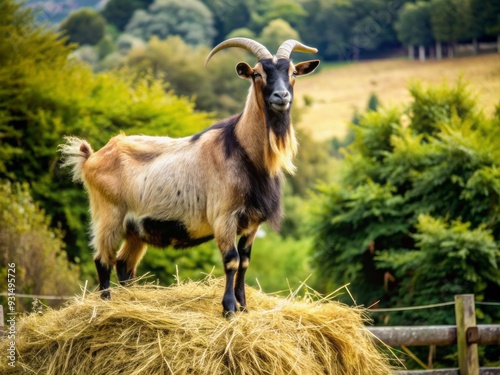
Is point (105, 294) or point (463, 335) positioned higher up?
point (105, 294)

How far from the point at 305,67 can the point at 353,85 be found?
126ft

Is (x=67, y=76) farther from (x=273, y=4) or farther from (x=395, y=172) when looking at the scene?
(x=273, y=4)

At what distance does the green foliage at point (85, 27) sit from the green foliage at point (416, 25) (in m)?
26.2

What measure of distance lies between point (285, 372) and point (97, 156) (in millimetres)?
3036

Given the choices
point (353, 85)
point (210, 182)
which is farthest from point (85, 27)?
point (210, 182)

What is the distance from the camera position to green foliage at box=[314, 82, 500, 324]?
1320 cm

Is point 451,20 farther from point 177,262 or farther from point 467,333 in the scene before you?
point 467,333

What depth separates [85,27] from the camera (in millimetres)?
57188

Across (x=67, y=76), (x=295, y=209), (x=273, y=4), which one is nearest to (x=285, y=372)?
(x=67, y=76)

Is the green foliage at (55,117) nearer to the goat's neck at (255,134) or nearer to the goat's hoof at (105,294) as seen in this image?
the goat's hoof at (105,294)

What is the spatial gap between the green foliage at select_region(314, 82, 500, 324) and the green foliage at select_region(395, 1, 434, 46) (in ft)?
74.0

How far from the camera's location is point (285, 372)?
→ 5.35m

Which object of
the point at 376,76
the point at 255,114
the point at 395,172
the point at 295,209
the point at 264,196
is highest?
the point at 255,114

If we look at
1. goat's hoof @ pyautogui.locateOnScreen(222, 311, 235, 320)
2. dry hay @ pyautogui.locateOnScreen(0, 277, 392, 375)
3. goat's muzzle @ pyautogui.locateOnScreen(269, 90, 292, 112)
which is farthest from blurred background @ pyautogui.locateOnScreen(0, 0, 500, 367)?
goat's muzzle @ pyautogui.locateOnScreen(269, 90, 292, 112)
